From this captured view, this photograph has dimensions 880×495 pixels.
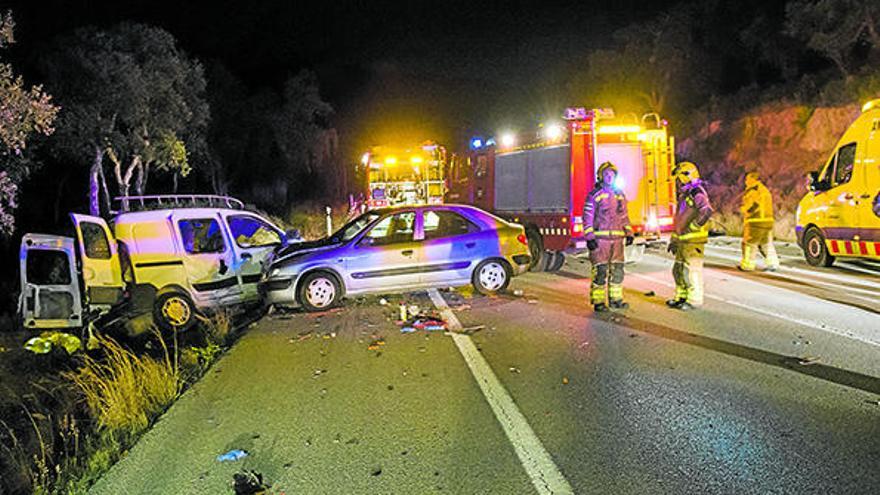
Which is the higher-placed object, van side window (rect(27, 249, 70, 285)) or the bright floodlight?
the bright floodlight

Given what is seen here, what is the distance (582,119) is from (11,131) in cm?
894

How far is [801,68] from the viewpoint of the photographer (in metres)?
29.9

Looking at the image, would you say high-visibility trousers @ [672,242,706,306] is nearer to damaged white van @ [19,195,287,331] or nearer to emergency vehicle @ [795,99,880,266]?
emergency vehicle @ [795,99,880,266]

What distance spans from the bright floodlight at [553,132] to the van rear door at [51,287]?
794cm

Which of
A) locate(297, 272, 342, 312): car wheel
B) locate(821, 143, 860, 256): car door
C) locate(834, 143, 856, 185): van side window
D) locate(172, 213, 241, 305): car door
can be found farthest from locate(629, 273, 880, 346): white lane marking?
locate(172, 213, 241, 305): car door

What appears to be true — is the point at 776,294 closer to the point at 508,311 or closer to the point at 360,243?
the point at 508,311

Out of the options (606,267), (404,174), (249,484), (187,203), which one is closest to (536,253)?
(606,267)

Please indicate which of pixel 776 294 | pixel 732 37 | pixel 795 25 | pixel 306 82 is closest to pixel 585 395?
pixel 776 294

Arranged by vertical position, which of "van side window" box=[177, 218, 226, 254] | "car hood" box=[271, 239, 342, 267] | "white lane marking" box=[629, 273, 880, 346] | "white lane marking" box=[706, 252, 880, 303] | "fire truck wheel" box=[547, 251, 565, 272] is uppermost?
"van side window" box=[177, 218, 226, 254]

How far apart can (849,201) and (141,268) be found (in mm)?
11276

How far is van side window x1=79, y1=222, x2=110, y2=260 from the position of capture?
335 inches

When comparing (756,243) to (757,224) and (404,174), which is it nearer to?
(757,224)

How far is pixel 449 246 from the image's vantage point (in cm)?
984

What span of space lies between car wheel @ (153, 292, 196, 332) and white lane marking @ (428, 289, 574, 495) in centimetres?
410
